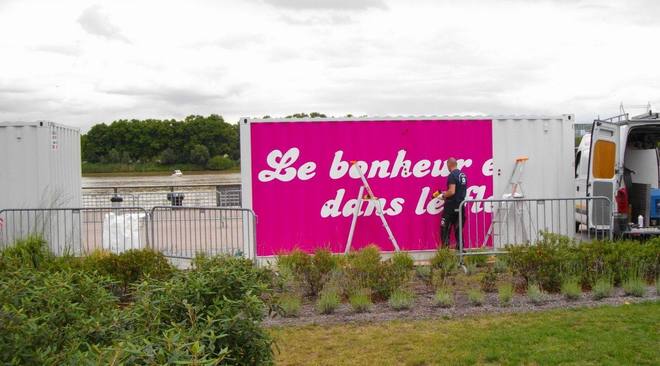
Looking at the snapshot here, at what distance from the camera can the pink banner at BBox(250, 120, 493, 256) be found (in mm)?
13094

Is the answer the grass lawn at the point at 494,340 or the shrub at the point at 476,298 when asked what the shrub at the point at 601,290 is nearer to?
the grass lawn at the point at 494,340

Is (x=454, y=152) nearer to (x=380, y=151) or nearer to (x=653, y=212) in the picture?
(x=380, y=151)

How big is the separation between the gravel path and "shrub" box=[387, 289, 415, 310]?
0.07 m

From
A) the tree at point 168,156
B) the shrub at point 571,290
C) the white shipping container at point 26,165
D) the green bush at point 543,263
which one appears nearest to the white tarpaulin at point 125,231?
the white shipping container at point 26,165

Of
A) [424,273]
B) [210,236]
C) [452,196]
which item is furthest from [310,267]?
[210,236]

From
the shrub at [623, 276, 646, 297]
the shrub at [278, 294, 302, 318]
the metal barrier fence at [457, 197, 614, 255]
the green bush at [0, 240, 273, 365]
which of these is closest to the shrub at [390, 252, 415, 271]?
the shrub at [278, 294, 302, 318]

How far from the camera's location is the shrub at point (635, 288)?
353 inches

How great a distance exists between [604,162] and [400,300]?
7135 mm

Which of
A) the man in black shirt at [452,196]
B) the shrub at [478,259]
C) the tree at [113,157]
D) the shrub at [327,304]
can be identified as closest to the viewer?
the shrub at [327,304]

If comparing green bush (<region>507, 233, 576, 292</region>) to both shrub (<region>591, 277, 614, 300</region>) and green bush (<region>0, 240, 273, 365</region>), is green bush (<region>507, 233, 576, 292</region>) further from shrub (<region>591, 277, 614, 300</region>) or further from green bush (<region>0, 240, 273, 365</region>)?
green bush (<region>0, 240, 273, 365</region>)

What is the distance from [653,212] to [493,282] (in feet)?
20.6

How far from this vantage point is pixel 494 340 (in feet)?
23.3

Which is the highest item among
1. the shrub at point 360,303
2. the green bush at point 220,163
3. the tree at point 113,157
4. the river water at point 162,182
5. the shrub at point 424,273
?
the tree at point 113,157

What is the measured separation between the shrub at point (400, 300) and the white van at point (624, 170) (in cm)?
536
